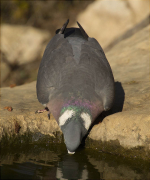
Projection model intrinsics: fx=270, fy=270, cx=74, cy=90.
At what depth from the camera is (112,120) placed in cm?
446

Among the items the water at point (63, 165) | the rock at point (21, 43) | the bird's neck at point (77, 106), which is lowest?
the water at point (63, 165)

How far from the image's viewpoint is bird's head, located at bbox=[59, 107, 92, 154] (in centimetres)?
369

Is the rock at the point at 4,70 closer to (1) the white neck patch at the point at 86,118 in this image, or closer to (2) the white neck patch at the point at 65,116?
(2) the white neck patch at the point at 65,116

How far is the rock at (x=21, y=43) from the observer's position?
12.0 metres

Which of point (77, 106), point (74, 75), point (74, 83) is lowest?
point (77, 106)

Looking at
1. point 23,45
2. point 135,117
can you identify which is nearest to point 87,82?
point 135,117

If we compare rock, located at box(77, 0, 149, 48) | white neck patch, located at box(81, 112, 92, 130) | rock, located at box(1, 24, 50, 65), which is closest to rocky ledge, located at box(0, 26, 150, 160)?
white neck patch, located at box(81, 112, 92, 130)

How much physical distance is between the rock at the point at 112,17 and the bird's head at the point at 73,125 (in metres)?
8.35

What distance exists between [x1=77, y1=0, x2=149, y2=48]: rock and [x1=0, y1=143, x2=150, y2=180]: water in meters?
8.21

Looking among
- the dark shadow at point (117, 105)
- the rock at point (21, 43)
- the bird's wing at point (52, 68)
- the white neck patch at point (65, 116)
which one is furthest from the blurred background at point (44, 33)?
the white neck patch at point (65, 116)

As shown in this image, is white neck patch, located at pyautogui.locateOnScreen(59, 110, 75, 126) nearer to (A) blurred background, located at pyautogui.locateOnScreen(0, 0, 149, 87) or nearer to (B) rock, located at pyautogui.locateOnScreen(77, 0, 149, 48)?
(A) blurred background, located at pyautogui.locateOnScreen(0, 0, 149, 87)

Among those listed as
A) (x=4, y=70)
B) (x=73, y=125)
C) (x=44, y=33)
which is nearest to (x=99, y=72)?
(x=73, y=125)

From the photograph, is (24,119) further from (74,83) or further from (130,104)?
(130,104)

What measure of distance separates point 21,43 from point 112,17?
4298 mm
